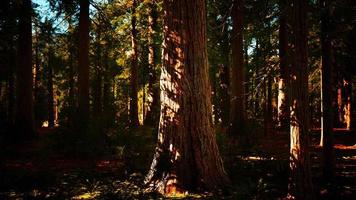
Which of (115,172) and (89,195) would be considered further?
(115,172)

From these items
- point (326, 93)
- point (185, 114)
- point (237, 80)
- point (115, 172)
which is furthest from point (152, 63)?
point (185, 114)

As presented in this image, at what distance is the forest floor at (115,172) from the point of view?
6779 millimetres

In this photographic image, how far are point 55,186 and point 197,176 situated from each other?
3.24 metres

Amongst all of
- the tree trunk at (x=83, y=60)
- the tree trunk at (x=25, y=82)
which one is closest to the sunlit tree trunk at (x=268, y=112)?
the tree trunk at (x=83, y=60)

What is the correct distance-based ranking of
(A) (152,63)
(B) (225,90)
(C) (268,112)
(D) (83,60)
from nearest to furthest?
(D) (83,60), (A) (152,63), (B) (225,90), (C) (268,112)

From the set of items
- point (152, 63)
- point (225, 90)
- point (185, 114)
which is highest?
point (152, 63)

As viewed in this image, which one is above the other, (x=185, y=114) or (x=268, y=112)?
(x=268, y=112)

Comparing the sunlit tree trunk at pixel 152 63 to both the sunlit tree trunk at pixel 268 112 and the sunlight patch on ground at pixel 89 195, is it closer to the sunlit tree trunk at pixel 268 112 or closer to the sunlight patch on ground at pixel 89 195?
the sunlit tree trunk at pixel 268 112

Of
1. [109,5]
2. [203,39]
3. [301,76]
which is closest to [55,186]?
[203,39]

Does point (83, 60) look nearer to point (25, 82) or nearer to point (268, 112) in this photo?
point (25, 82)

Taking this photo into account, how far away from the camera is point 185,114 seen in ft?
22.4

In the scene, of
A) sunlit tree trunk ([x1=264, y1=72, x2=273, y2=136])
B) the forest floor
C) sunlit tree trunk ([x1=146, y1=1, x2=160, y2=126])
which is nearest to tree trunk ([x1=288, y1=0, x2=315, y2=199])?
the forest floor

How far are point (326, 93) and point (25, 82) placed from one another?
12.7m

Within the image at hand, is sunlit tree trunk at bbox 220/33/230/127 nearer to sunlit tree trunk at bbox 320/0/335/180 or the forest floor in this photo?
the forest floor
